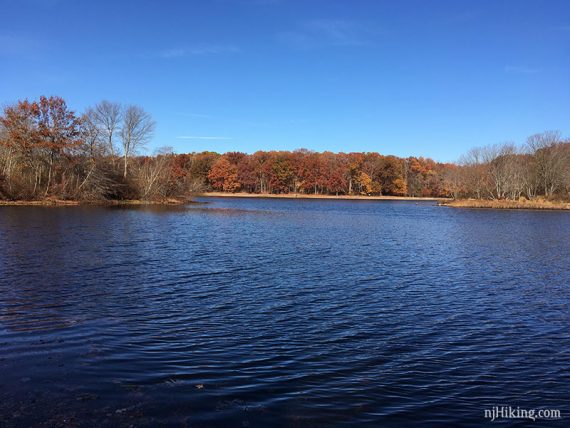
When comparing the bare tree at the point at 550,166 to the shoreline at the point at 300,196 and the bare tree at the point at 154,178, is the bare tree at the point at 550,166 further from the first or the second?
the bare tree at the point at 154,178

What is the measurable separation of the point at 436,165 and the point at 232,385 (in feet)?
550

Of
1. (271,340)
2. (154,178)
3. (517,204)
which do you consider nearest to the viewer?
(271,340)

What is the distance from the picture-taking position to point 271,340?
30.9 ft

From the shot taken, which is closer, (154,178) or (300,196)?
(154,178)

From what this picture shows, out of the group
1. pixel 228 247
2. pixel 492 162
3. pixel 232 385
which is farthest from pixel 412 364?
pixel 492 162

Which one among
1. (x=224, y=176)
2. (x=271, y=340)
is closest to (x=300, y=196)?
(x=224, y=176)

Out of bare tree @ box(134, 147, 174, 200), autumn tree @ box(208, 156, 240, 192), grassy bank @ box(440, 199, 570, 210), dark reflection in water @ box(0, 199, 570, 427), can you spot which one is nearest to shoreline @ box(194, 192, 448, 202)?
autumn tree @ box(208, 156, 240, 192)

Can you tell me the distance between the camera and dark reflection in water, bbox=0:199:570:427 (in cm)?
645

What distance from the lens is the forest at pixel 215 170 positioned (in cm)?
5588

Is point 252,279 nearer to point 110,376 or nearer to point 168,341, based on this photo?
point 168,341

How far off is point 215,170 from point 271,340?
128 metres

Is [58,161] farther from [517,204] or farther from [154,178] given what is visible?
[517,204]

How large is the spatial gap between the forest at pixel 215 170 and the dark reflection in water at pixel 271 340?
42.5 meters

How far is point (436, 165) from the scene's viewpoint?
532 feet
